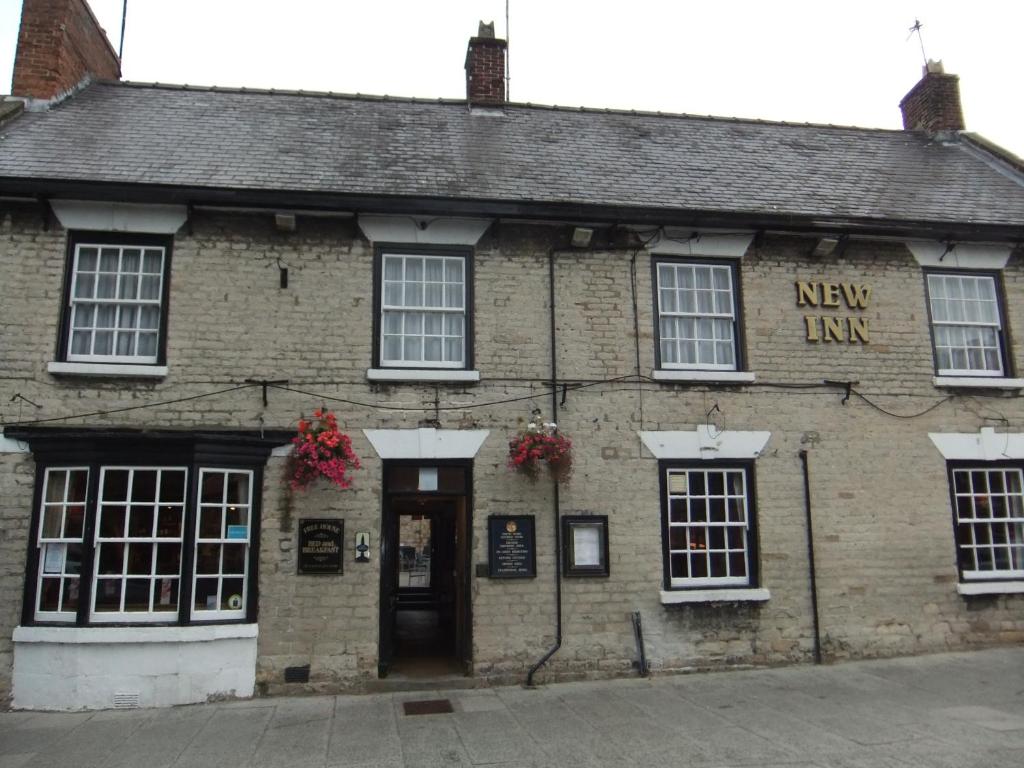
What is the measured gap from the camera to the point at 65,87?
37.0 ft

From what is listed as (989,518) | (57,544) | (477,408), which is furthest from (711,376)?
(57,544)

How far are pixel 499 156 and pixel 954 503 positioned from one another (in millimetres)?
8087

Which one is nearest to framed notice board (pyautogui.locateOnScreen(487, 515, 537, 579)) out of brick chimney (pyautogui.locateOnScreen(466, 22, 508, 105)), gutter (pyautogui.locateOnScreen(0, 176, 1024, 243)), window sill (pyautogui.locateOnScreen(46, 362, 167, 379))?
gutter (pyautogui.locateOnScreen(0, 176, 1024, 243))

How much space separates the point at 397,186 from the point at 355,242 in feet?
3.15

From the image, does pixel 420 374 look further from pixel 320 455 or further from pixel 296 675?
pixel 296 675

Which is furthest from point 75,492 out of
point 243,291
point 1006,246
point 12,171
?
point 1006,246

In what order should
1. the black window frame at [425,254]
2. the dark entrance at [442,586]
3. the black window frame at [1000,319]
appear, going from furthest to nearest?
the black window frame at [1000,319] → the black window frame at [425,254] → the dark entrance at [442,586]

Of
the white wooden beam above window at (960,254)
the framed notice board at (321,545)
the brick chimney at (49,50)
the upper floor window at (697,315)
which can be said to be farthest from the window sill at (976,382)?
the brick chimney at (49,50)

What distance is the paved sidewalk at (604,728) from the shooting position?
6109 millimetres

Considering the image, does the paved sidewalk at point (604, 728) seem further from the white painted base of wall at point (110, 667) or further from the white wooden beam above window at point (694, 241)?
the white wooden beam above window at point (694, 241)

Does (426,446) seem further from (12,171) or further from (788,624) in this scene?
(12,171)

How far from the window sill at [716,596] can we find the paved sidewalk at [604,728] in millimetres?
887

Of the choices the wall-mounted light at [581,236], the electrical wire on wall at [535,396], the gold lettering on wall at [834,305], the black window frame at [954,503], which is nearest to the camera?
the electrical wire on wall at [535,396]

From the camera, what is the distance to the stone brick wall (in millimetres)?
8523
